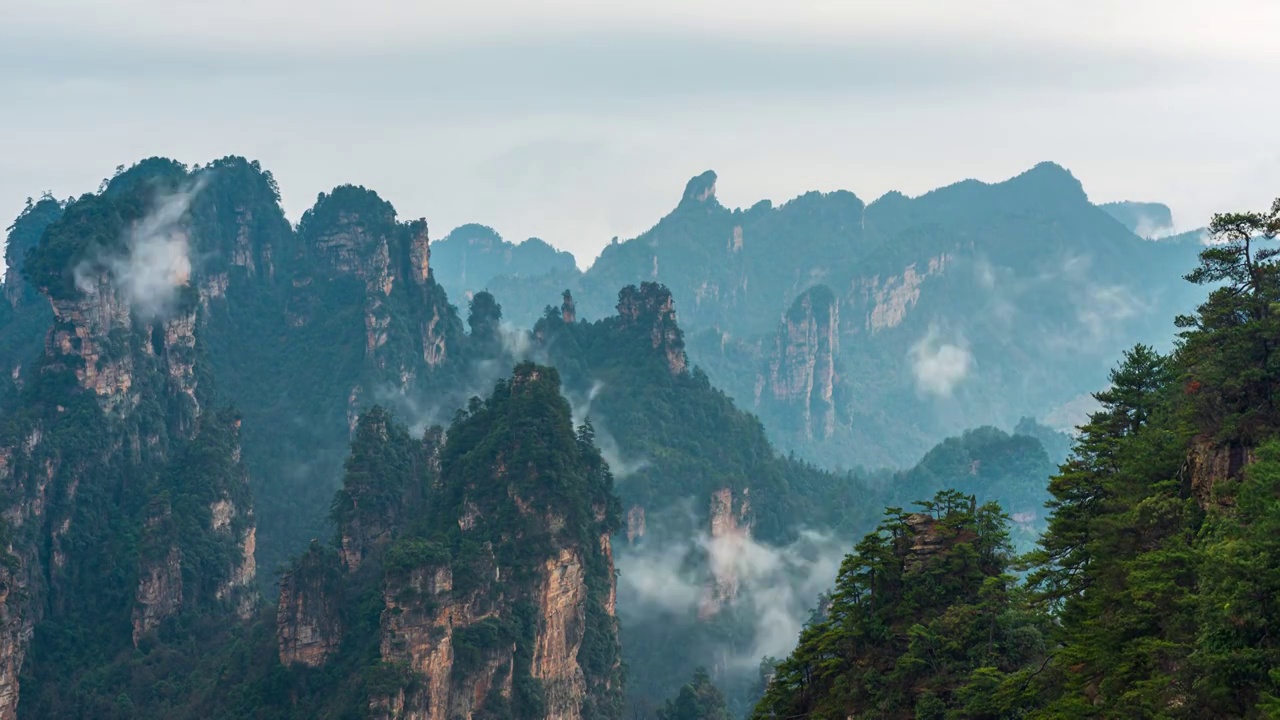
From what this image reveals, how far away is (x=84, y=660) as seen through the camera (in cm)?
9619

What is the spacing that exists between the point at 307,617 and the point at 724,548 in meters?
64.3

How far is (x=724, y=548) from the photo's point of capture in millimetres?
139125

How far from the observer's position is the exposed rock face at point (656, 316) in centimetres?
15588

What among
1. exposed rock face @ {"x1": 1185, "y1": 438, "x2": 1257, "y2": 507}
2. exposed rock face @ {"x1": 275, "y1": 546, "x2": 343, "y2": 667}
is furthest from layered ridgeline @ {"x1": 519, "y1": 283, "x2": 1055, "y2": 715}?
exposed rock face @ {"x1": 1185, "y1": 438, "x2": 1257, "y2": 507}

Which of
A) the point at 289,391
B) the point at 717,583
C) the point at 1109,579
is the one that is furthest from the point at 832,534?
the point at 1109,579

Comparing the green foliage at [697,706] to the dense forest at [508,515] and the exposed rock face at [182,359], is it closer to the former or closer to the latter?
the dense forest at [508,515]

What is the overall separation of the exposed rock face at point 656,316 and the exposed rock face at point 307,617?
7819 cm

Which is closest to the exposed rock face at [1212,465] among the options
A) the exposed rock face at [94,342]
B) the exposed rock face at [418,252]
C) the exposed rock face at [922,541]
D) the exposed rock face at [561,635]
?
the exposed rock face at [922,541]

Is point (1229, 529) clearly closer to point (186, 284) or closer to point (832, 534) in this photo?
point (186, 284)

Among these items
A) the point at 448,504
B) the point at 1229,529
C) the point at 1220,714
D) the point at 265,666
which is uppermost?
the point at 448,504

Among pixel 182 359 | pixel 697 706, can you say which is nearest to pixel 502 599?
pixel 697 706

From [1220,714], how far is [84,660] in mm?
82820

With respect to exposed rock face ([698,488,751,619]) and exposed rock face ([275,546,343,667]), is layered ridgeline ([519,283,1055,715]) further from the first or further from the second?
exposed rock face ([275,546,343,667])

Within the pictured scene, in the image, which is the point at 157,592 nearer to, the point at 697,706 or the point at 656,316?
the point at 697,706
